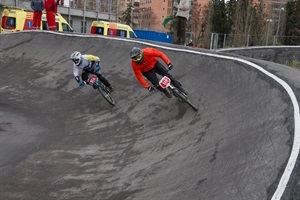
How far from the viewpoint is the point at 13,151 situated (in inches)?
297

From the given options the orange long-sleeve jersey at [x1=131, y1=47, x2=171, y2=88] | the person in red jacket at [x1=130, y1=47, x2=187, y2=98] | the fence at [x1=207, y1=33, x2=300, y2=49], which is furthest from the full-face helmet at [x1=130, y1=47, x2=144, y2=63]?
the fence at [x1=207, y1=33, x2=300, y2=49]

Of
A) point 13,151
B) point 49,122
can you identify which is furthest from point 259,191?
point 49,122

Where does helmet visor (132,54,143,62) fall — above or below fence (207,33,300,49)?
above

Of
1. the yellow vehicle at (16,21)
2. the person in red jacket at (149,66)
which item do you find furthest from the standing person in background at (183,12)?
the yellow vehicle at (16,21)

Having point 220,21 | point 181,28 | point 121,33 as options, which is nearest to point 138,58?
point 181,28

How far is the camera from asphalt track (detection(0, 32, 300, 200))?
4.03 metres

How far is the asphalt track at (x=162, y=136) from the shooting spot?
159 inches

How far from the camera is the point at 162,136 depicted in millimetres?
7117

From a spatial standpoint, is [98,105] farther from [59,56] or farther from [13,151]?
[59,56]

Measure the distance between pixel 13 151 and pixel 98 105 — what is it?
338 cm

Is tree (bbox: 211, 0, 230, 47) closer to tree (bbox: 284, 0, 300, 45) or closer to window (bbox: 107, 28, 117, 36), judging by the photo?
tree (bbox: 284, 0, 300, 45)

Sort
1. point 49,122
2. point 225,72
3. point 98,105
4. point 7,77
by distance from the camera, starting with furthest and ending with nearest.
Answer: point 7,77
point 98,105
point 49,122
point 225,72

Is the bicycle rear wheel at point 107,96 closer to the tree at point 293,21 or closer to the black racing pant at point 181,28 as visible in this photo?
the black racing pant at point 181,28

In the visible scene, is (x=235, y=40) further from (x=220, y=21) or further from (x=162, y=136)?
(x=162, y=136)
